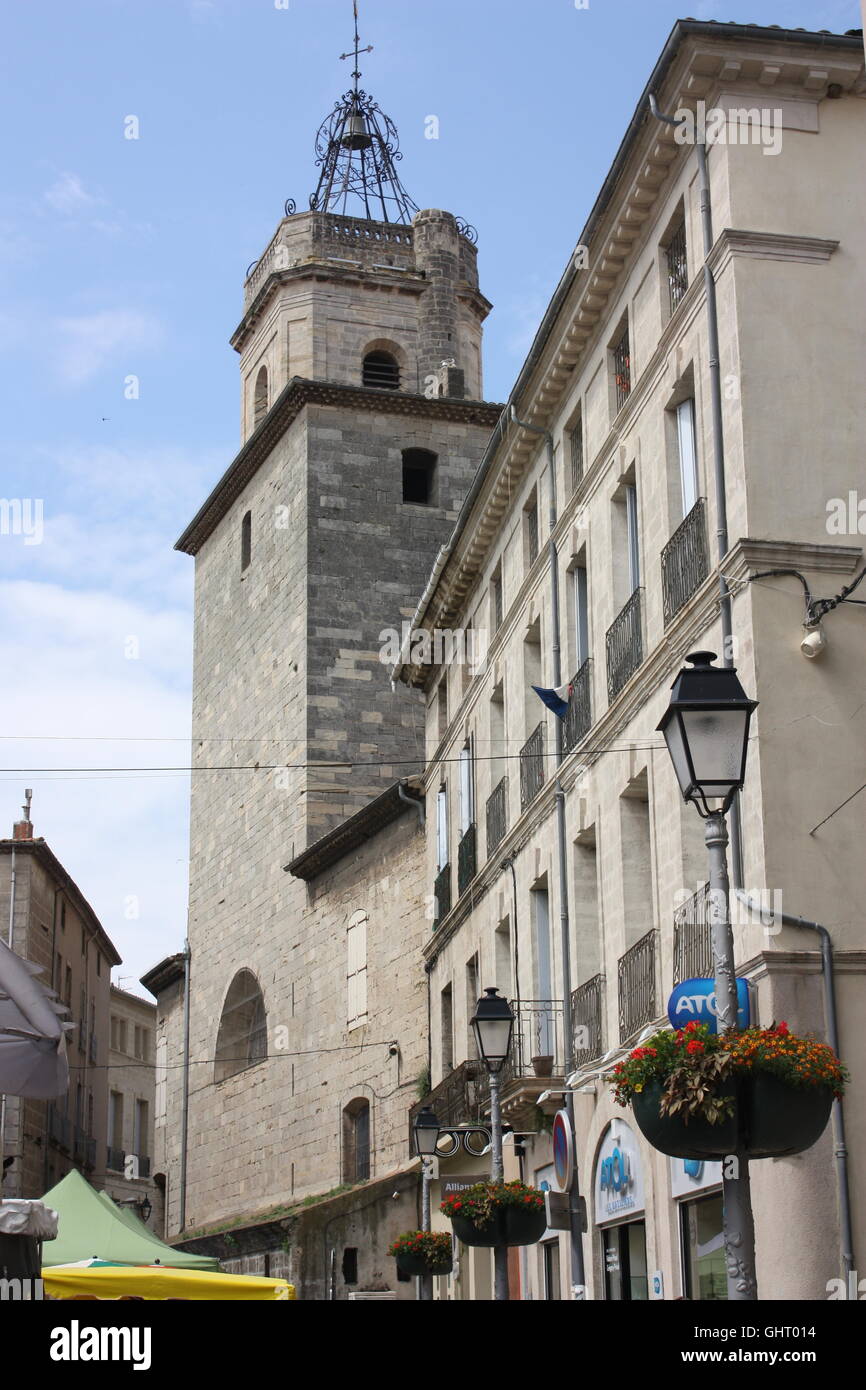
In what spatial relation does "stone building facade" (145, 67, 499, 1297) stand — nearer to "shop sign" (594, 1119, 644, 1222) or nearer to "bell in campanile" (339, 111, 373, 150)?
"bell in campanile" (339, 111, 373, 150)

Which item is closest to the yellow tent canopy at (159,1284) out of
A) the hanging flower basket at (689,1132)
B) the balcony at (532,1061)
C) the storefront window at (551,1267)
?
the balcony at (532,1061)

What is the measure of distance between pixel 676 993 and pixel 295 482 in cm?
2643

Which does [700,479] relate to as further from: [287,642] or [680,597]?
[287,642]

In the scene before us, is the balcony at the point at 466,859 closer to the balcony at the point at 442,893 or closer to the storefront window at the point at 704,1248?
the balcony at the point at 442,893

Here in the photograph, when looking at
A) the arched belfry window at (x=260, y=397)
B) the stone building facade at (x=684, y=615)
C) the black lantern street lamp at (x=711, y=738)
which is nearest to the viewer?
the black lantern street lamp at (x=711, y=738)

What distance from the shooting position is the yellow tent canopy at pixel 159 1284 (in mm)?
13516

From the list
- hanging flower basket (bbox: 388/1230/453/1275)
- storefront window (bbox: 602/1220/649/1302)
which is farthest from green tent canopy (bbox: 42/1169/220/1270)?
storefront window (bbox: 602/1220/649/1302)

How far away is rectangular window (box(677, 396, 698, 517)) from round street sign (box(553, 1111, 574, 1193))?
6.22 metres

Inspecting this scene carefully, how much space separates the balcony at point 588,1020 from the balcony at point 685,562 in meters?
3.98

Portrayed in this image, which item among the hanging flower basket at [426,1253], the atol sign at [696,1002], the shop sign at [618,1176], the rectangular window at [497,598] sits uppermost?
the rectangular window at [497,598]

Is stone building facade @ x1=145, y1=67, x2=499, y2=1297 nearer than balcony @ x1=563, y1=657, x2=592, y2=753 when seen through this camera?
No

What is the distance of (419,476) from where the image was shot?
4016 cm

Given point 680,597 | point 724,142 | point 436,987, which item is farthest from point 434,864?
point 724,142

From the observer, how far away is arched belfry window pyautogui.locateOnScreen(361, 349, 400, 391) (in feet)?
134
